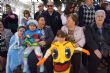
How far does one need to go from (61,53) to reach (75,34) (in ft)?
2.79

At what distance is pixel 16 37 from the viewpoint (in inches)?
312

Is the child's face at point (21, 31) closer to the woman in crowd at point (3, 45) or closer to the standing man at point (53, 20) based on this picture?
the woman in crowd at point (3, 45)

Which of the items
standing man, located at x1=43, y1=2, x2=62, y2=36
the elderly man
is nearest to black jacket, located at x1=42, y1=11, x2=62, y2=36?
standing man, located at x1=43, y1=2, x2=62, y2=36

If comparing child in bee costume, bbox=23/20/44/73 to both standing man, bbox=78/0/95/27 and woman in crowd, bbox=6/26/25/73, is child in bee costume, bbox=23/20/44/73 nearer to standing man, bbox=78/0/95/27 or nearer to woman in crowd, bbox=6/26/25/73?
woman in crowd, bbox=6/26/25/73

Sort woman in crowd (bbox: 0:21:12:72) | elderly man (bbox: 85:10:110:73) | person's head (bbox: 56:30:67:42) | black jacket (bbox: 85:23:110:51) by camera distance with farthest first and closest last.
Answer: woman in crowd (bbox: 0:21:12:72) → black jacket (bbox: 85:23:110:51) → elderly man (bbox: 85:10:110:73) → person's head (bbox: 56:30:67:42)

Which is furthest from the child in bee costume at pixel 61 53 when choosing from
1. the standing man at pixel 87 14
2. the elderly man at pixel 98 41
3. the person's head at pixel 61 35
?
the standing man at pixel 87 14

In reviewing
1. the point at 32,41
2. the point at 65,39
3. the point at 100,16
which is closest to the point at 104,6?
the point at 100,16

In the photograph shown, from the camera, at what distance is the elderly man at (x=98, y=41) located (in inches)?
286

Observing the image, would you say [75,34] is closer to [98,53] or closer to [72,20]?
[72,20]

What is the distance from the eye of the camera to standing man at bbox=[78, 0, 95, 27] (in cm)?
816

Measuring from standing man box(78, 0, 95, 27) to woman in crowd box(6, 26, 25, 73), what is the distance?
61.3 inches

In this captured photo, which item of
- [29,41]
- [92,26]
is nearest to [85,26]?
[92,26]

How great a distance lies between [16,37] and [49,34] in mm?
849

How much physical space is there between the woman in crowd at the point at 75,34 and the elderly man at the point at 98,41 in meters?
0.15
